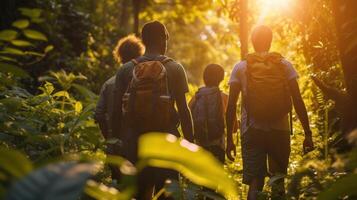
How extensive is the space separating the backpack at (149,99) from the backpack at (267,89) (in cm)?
112

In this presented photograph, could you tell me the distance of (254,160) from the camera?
20.3ft

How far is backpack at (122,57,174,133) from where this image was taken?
507 cm

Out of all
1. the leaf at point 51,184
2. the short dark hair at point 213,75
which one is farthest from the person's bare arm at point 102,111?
the leaf at point 51,184

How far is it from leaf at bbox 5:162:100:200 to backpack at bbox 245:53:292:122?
4.76 meters

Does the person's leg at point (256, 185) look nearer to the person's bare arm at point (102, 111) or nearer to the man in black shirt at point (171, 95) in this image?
the man in black shirt at point (171, 95)

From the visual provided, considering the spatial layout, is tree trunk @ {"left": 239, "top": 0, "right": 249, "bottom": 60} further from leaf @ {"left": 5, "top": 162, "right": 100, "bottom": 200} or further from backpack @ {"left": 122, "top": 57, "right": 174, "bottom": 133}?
leaf @ {"left": 5, "top": 162, "right": 100, "bottom": 200}

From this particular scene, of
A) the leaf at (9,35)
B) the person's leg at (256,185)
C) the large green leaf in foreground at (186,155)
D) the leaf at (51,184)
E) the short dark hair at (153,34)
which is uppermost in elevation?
the short dark hair at (153,34)

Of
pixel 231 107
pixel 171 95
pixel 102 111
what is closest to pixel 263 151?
pixel 231 107

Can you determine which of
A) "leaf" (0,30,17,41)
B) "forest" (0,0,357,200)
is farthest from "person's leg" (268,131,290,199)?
"leaf" (0,30,17,41)

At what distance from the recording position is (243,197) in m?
6.97

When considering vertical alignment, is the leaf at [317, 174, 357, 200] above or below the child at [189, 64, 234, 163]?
above

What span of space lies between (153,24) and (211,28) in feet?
138

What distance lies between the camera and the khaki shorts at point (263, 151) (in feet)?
19.9

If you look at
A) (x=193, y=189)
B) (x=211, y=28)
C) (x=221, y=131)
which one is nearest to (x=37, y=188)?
(x=193, y=189)
